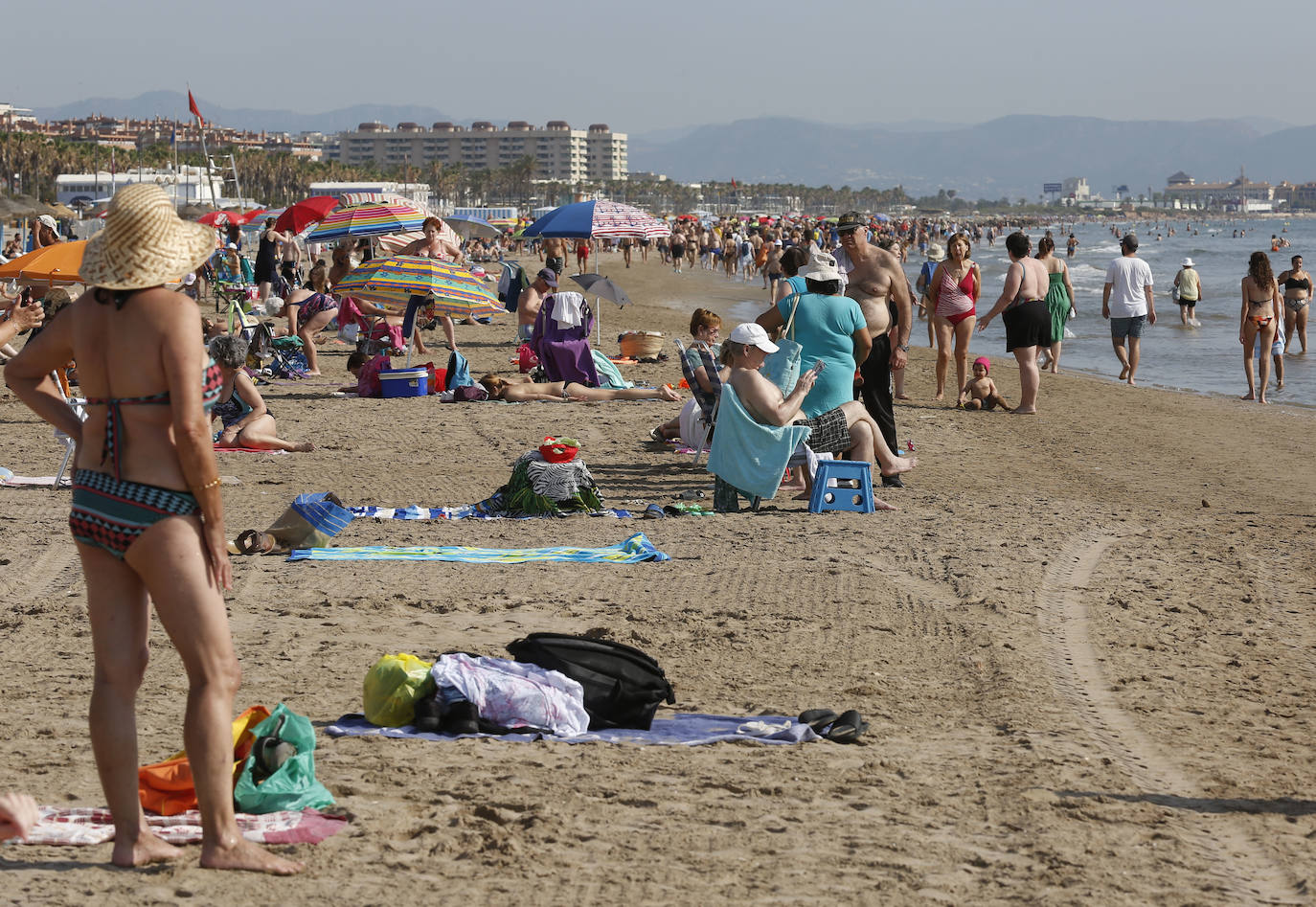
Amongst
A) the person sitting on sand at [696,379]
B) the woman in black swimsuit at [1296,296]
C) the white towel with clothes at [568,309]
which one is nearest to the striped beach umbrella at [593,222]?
the white towel with clothes at [568,309]

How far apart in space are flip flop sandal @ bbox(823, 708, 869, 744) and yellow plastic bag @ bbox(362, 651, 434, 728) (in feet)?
4.16

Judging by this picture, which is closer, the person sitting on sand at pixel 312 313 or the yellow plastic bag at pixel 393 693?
the yellow plastic bag at pixel 393 693

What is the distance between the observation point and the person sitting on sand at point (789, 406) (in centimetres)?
752

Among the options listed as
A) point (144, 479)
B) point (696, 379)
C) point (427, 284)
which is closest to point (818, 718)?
point (144, 479)

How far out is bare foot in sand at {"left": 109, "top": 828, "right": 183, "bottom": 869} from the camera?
10.4 ft

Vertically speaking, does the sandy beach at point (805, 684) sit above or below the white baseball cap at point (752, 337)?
below

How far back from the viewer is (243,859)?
3.14 m

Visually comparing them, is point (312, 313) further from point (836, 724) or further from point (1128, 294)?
point (836, 724)

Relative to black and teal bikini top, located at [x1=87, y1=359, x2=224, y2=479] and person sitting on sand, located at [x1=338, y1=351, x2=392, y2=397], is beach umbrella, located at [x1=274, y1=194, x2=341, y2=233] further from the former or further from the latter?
black and teal bikini top, located at [x1=87, y1=359, x2=224, y2=479]

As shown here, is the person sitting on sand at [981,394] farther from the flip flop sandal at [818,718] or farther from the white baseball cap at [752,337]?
the flip flop sandal at [818,718]

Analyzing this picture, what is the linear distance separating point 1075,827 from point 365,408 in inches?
355

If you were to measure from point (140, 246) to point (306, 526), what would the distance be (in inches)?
158

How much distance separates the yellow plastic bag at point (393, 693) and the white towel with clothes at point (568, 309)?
7879 millimetres

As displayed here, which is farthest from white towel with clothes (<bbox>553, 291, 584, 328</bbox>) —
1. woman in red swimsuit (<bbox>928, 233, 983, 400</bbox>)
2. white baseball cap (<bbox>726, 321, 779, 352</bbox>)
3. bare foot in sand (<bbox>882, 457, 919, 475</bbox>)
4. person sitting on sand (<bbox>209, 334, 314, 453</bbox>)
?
white baseball cap (<bbox>726, 321, 779, 352</bbox>)
